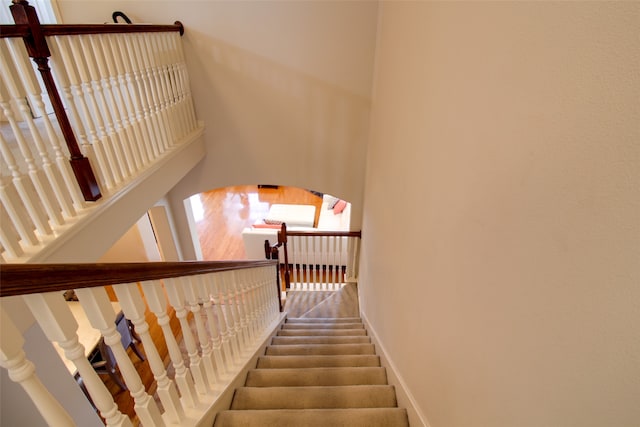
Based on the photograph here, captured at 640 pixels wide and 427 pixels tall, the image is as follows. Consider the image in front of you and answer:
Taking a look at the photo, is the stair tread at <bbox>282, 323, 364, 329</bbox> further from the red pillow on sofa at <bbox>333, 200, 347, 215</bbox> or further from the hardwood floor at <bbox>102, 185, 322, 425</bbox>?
the red pillow on sofa at <bbox>333, 200, 347, 215</bbox>

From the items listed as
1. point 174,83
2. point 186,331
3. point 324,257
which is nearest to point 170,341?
point 186,331

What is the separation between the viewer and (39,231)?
1.69m

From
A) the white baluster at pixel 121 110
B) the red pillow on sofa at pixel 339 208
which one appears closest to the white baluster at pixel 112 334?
the white baluster at pixel 121 110

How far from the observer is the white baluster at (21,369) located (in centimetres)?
55

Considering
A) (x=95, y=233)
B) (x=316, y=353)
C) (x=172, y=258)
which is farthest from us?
(x=172, y=258)

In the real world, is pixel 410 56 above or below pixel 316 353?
above

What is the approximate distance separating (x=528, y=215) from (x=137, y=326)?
1.05 m

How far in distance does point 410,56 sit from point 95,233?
2.21m

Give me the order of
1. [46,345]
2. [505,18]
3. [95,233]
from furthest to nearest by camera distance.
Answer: [95,233]
[46,345]
[505,18]

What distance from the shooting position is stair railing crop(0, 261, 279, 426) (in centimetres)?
58

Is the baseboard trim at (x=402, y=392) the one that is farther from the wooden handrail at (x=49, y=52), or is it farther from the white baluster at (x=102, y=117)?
the white baluster at (x=102, y=117)

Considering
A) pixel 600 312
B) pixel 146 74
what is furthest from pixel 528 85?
pixel 146 74

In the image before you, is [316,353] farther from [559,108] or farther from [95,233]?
[559,108]

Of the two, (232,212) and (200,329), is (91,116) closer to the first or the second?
(200,329)
